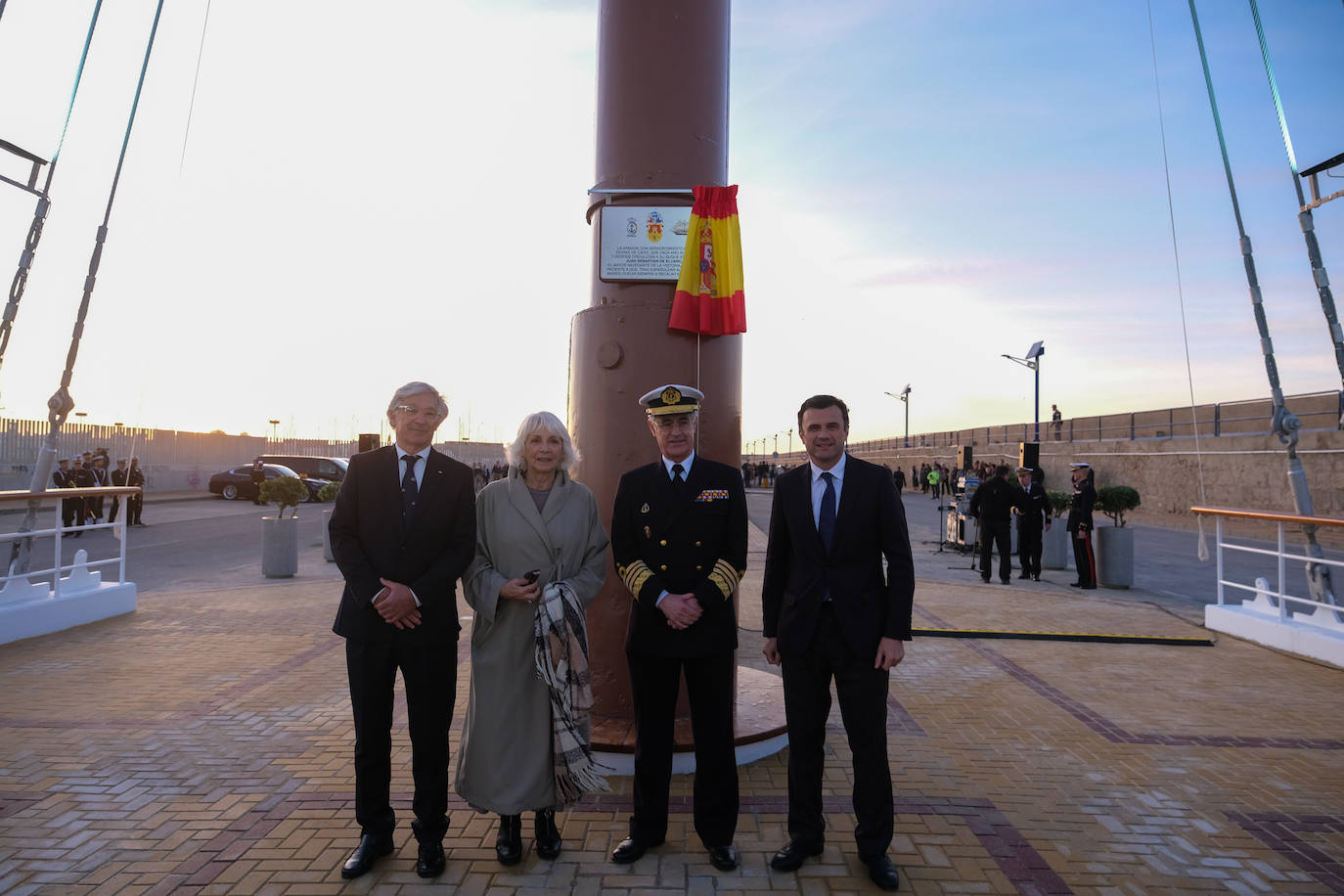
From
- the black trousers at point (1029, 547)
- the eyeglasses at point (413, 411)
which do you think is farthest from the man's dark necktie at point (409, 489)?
the black trousers at point (1029, 547)

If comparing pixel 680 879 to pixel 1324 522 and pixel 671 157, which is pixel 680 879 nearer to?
pixel 671 157

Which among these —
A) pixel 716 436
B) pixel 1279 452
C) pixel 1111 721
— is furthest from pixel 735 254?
pixel 1279 452

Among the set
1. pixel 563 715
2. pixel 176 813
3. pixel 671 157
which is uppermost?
pixel 671 157

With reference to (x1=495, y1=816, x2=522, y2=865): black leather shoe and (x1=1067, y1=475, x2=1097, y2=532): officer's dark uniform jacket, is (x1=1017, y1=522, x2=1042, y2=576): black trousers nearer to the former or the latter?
(x1=1067, y1=475, x2=1097, y2=532): officer's dark uniform jacket

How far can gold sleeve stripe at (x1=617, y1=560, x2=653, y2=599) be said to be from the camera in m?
3.18

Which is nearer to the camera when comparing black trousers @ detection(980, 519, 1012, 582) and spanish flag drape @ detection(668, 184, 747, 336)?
spanish flag drape @ detection(668, 184, 747, 336)

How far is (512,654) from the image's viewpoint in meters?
3.18

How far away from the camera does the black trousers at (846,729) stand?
309 centimetres

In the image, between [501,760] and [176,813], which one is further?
[176,813]

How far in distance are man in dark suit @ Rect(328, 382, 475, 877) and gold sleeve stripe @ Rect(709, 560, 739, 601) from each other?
3.35 feet

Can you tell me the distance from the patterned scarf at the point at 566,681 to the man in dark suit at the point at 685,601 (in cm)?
24

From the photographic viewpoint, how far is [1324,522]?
21.7 feet

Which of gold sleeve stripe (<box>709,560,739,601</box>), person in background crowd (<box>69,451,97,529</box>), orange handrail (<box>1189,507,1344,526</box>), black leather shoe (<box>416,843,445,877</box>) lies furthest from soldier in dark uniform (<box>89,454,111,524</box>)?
orange handrail (<box>1189,507,1344,526</box>)

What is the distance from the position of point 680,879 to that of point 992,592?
29.1 feet
